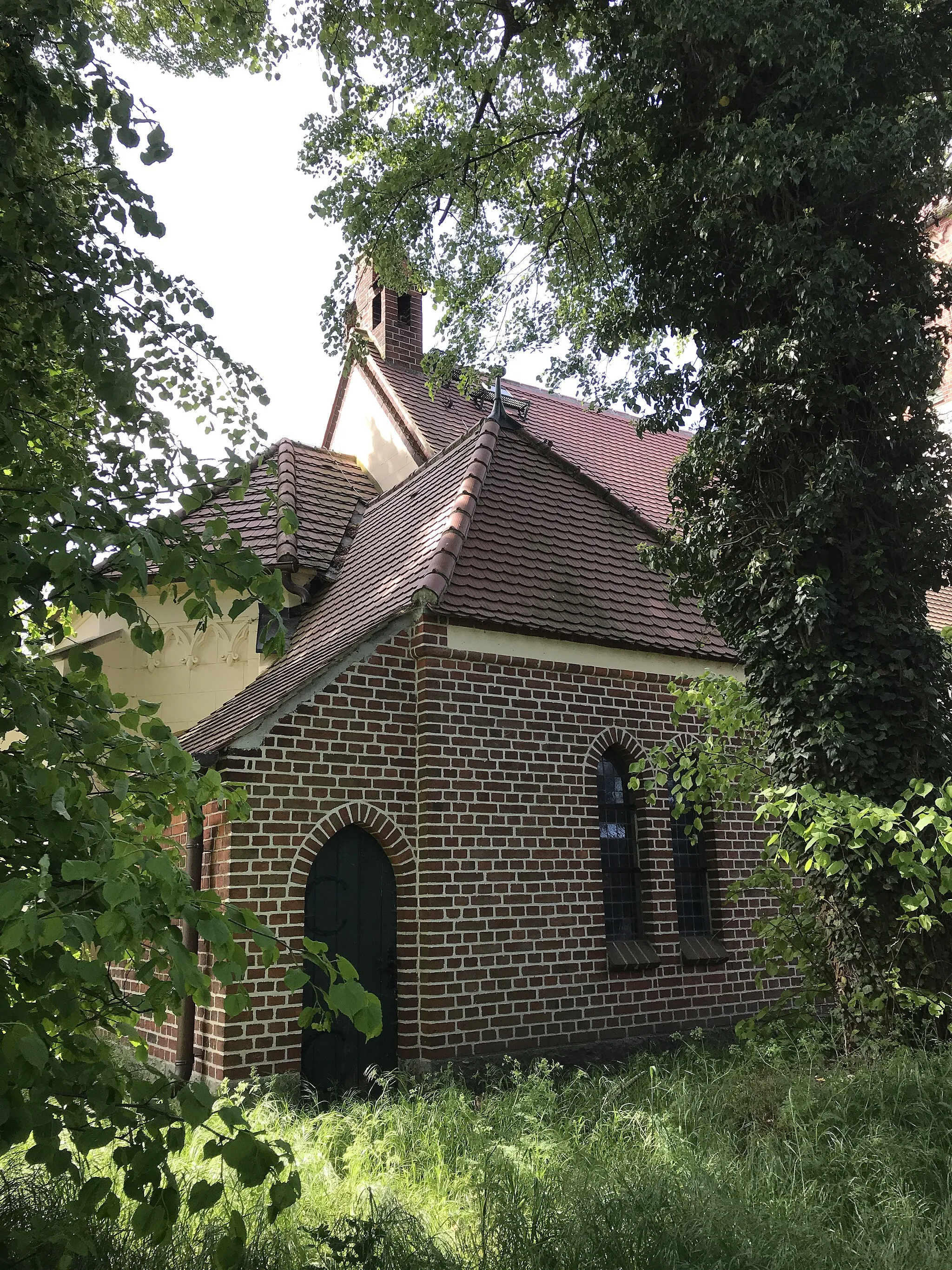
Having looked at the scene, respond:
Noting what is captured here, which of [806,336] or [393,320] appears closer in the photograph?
[806,336]

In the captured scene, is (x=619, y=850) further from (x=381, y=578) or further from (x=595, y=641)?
(x=381, y=578)

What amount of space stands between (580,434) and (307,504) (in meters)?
6.79

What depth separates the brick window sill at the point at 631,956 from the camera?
392 inches

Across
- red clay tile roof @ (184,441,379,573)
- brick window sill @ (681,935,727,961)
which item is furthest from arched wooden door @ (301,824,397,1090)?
red clay tile roof @ (184,441,379,573)

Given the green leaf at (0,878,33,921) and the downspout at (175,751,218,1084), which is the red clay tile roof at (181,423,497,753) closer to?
the downspout at (175,751,218,1084)

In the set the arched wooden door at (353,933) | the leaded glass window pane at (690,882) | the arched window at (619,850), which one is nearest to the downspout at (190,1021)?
the arched wooden door at (353,933)

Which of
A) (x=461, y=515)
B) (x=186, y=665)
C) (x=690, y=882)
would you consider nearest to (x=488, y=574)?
(x=461, y=515)

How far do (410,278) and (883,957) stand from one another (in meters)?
8.69

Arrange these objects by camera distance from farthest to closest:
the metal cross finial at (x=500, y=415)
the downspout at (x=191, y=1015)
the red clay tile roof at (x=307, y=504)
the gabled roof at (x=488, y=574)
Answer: the red clay tile roof at (x=307, y=504)
the metal cross finial at (x=500, y=415)
the gabled roof at (x=488, y=574)
the downspout at (x=191, y=1015)

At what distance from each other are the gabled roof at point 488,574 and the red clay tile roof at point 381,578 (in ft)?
0.08

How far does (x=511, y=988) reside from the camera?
29.9 ft

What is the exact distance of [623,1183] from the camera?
4578mm

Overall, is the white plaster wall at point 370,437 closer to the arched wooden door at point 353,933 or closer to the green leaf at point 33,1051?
the arched wooden door at point 353,933

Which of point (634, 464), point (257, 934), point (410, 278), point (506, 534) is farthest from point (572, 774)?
point (634, 464)
